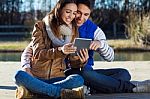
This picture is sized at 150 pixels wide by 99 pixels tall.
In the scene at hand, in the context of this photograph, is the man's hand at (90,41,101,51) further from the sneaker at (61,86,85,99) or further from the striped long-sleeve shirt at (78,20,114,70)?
the sneaker at (61,86,85,99)

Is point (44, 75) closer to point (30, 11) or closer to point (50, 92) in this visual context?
point (50, 92)

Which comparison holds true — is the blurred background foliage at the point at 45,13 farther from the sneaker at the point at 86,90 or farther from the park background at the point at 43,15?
the sneaker at the point at 86,90

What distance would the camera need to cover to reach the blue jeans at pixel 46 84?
4164mm

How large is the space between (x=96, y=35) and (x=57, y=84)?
0.64 m

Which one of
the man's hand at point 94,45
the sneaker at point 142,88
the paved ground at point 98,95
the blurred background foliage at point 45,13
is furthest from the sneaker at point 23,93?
the blurred background foliage at point 45,13

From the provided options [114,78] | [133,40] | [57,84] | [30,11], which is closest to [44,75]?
[57,84]

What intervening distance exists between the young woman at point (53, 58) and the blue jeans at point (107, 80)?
25cm

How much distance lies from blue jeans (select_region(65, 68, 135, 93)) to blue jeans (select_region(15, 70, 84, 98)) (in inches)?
12.0

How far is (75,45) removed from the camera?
4.11 metres

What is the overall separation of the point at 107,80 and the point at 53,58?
0.71 metres

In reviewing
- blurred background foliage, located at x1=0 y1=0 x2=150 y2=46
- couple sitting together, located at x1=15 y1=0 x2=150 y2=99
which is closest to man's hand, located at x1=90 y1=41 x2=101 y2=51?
couple sitting together, located at x1=15 y1=0 x2=150 y2=99

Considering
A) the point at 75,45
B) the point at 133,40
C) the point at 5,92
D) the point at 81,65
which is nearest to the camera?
the point at 75,45

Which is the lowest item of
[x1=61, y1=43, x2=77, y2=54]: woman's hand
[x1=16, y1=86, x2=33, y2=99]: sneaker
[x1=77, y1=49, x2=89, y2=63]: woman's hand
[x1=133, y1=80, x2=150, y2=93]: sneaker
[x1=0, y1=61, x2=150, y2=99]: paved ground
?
[x1=0, y1=61, x2=150, y2=99]: paved ground

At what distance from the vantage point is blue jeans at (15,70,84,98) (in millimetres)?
4164
